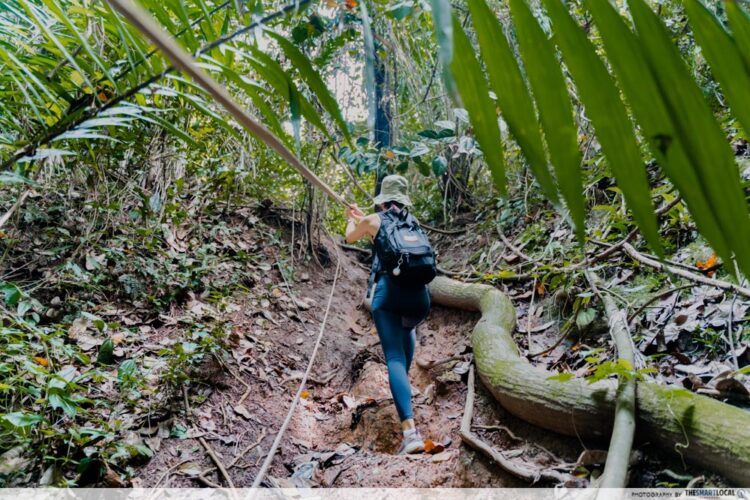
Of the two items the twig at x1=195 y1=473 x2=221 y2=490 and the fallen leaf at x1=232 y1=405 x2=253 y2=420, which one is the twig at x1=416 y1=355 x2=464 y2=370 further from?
the twig at x1=195 y1=473 x2=221 y2=490

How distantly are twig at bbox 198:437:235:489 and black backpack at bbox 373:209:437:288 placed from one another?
3.82 feet

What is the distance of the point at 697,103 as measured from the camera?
9.9 inches

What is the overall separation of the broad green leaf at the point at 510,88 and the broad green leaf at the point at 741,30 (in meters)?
0.13

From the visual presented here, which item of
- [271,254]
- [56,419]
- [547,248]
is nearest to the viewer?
[56,419]

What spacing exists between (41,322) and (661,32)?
2631 mm

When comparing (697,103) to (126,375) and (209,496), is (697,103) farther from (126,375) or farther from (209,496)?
(126,375)

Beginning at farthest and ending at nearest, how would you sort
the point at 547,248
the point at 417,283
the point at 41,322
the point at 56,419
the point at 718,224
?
the point at 547,248, the point at 417,283, the point at 41,322, the point at 56,419, the point at 718,224

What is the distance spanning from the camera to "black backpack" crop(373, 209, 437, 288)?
7.47ft

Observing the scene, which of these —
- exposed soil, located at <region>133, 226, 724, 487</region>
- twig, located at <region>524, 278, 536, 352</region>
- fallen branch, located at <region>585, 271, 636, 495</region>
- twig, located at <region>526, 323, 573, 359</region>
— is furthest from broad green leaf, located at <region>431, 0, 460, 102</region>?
twig, located at <region>524, 278, 536, 352</region>

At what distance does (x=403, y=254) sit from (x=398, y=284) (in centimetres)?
20

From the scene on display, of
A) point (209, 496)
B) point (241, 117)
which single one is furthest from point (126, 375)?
point (241, 117)

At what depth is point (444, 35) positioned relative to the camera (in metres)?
0.19

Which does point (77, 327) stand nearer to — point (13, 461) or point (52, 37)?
point (13, 461)

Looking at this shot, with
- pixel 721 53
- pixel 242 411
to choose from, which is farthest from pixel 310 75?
pixel 242 411
